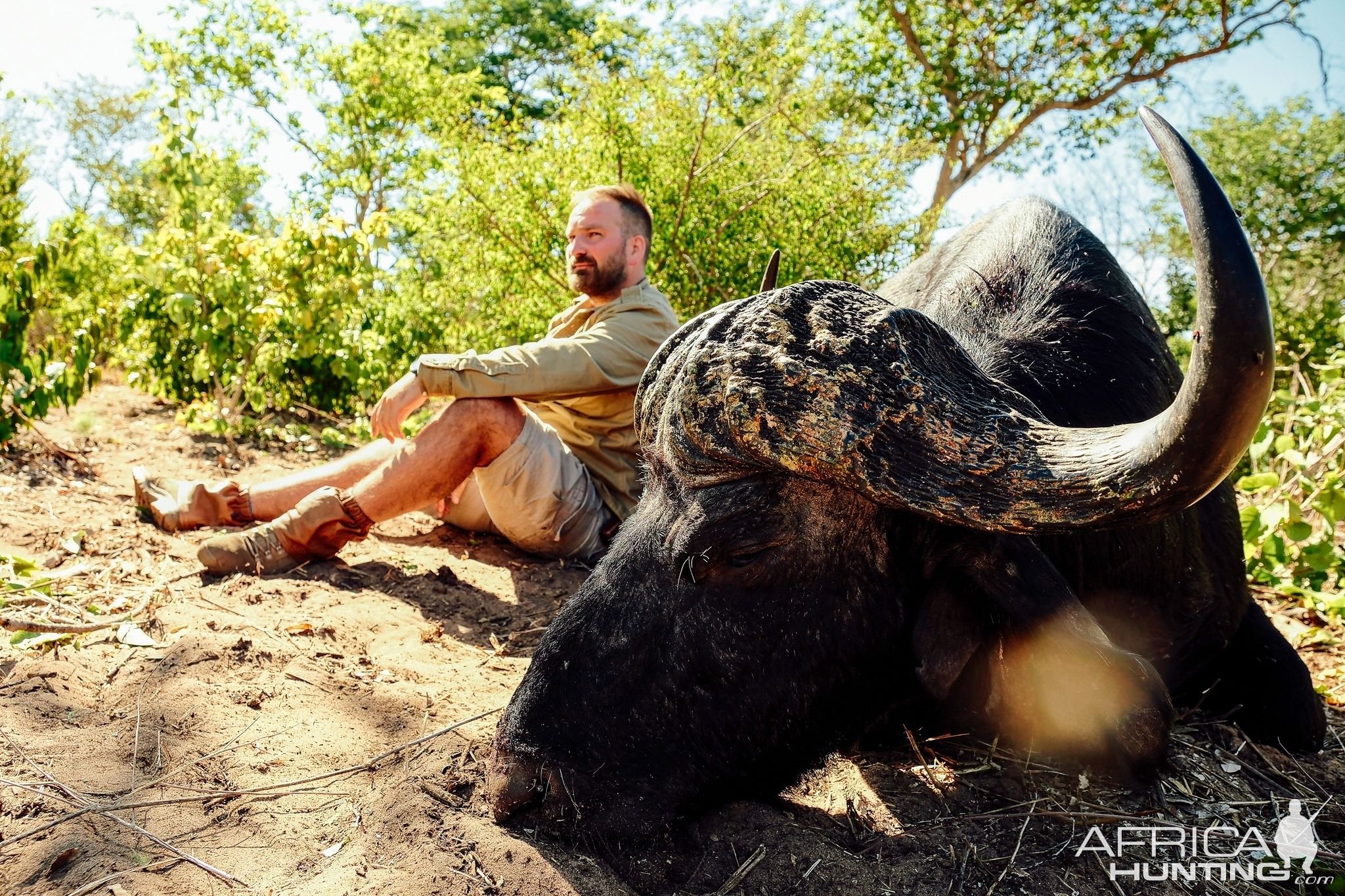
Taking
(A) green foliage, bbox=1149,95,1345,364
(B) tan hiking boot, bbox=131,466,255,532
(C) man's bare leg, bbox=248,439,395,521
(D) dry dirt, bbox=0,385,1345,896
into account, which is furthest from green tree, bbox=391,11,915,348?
(A) green foliage, bbox=1149,95,1345,364

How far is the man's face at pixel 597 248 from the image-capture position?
5082 mm

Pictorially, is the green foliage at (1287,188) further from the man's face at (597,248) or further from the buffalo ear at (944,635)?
the buffalo ear at (944,635)

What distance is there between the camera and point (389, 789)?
238 centimetres

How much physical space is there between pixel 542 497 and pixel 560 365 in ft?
2.17

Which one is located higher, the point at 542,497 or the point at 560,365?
the point at 560,365

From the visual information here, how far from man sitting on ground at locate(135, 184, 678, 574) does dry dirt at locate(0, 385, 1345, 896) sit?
0.56 m

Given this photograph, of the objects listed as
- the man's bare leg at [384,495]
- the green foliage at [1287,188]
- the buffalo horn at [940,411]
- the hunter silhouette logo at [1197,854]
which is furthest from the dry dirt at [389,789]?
the green foliage at [1287,188]

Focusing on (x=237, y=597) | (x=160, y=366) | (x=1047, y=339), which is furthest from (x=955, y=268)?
(x=160, y=366)

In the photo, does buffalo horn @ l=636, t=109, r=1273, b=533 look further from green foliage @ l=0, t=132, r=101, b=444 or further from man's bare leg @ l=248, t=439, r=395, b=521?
green foliage @ l=0, t=132, r=101, b=444

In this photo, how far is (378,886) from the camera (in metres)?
1.99

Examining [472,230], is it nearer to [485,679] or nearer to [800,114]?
[800,114]

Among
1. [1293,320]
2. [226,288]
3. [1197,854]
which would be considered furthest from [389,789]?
[1293,320]

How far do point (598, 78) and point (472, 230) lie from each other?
1.68m

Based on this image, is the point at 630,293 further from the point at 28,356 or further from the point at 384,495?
the point at 28,356
